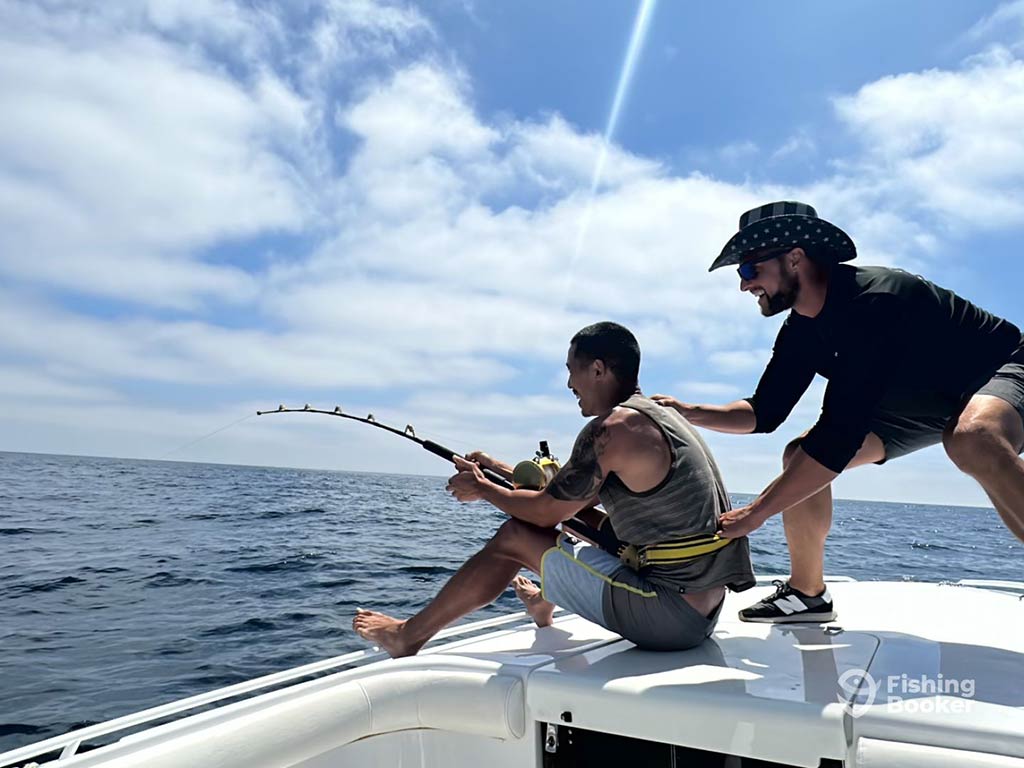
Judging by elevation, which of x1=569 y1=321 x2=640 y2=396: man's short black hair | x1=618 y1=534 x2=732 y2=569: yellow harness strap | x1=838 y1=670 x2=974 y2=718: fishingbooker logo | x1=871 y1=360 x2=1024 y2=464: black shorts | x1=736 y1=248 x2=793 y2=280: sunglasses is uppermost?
x1=736 y1=248 x2=793 y2=280: sunglasses

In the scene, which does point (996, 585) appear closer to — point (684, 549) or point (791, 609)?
point (791, 609)

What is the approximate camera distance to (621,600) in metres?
2.40

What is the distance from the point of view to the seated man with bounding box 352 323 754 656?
93.9 inches

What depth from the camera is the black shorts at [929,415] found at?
2.32 meters

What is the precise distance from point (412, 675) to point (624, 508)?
89 cm

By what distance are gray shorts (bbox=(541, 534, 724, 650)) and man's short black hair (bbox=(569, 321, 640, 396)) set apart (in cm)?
65

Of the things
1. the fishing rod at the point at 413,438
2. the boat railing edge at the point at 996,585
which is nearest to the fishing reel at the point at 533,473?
the fishing rod at the point at 413,438

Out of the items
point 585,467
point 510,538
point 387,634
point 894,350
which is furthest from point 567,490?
point 894,350

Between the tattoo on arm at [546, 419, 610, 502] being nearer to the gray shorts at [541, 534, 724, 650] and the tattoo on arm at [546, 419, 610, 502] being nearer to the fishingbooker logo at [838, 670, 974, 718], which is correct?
the gray shorts at [541, 534, 724, 650]

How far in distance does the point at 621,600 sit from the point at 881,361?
3.72 feet

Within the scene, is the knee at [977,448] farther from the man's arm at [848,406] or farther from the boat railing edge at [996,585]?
the boat railing edge at [996,585]

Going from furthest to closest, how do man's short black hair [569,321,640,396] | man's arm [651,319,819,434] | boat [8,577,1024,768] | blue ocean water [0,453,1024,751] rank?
blue ocean water [0,453,1024,751] → man's arm [651,319,819,434] → man's short black hair [569,321,640,396] → boat [8,577,1024,768]

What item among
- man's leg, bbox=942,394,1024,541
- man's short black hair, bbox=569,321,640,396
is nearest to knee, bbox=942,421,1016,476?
man's leg, bbox=942,394,1024,541

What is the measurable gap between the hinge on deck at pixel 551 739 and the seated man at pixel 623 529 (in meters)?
0.48
